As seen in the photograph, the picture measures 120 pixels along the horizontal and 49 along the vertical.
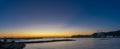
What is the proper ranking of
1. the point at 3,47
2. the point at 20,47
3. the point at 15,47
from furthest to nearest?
1. the point at 20,47
2. the point at 15,47
3. the point at 3,47

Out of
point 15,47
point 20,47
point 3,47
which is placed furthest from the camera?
point 20,47

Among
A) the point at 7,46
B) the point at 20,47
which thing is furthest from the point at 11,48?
the point at 20,47

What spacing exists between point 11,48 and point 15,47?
3.19 metres

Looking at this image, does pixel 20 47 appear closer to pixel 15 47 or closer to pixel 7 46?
pixel 15 47

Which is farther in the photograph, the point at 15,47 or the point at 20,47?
the point at 20,47

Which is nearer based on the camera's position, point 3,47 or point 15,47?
point 3,47

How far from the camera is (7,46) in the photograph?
58844mm

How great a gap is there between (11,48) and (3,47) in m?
3.68

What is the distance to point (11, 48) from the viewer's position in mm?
60750

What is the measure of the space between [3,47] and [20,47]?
1281 centimetres

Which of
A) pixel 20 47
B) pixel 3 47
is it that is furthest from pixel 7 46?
pixel 20 47

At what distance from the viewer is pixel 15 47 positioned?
63.9 meters

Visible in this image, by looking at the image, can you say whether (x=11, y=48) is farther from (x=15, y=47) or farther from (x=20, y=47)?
(x=20, y=47)

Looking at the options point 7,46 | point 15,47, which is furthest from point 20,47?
point 7,46
